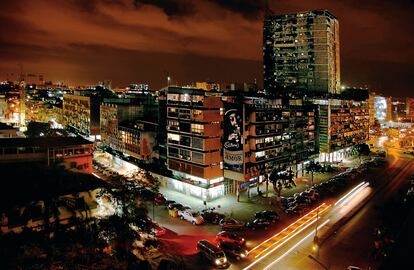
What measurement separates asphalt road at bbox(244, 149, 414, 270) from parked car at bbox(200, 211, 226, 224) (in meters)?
9.90

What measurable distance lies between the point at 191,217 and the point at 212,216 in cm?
270

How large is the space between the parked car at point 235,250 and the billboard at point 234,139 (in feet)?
63.1

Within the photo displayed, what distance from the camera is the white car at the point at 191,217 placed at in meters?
41.7

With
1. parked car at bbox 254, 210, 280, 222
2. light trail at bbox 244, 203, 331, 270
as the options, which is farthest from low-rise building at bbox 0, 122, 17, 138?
light trail at bbox 244, 203, 331, 270

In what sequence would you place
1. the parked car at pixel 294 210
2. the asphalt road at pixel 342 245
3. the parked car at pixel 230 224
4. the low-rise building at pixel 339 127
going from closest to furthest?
the asphalt road at pixel 342 245 < the parked car at pixel 230 224 < the parked car at pixel 294 210 < the low-rise building at pixel 339 127

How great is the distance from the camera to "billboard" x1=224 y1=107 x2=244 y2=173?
50938 millimetres

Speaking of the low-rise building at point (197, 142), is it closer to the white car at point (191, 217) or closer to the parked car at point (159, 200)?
the parked car at point (159, 200)

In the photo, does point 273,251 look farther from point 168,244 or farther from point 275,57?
point 275,57

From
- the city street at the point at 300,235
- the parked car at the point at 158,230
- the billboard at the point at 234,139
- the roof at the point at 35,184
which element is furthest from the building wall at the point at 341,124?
the roof at the point at 35,184

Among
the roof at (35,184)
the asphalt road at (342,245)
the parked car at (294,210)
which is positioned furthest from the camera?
the parked car at (294,210)

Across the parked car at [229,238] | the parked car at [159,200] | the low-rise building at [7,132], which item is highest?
the low-rise building at [7,132]

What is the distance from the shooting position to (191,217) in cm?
4222

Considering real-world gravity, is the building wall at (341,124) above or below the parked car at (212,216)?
above

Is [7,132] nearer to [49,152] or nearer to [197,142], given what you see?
[49,152]
